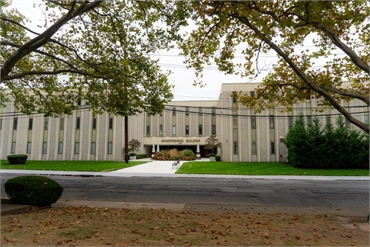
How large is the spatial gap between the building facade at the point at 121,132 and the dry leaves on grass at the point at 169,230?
21.3 m

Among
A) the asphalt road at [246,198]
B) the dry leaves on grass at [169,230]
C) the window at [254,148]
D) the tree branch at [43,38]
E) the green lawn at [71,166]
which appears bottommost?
the asphalt road at [246,198]

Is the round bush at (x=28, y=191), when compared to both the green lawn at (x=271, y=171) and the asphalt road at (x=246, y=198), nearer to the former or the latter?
the asphalt road at (x=246, y=198)

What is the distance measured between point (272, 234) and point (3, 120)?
44.4 metres

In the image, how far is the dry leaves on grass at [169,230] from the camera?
489 cm

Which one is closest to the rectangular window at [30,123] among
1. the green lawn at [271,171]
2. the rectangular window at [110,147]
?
the rectangular window at [110,147]

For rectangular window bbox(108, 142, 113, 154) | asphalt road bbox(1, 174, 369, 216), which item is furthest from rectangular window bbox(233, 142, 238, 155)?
asphalt road bbox(1, 174, 369, 216)

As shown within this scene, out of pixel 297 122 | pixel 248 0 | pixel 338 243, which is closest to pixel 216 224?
pixel 338 243

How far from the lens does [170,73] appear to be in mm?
12961

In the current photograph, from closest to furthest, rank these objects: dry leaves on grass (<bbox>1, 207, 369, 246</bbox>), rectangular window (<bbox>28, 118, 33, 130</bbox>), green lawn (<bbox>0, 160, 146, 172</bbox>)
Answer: dry leaves on grass (<bbox>1, 207, 369, 246</bbox>)
green lawn (<bbox>0, 160, 146, 172</bbox>)
rectangular window (<bbox>28, 118, 33, 130</bbox>)

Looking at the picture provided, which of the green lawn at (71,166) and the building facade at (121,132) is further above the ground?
the building facade at (121,132)

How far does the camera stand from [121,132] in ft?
127

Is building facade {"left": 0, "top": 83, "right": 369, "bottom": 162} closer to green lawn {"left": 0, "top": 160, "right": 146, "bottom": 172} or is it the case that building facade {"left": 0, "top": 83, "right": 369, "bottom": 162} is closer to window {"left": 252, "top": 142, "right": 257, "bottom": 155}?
window {"left": 252, "top": 142, "right": 257, "bottom": 155}

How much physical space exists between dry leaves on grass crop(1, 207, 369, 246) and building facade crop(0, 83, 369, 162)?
21338 mm

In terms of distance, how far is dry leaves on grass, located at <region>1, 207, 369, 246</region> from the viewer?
16.1 ft
